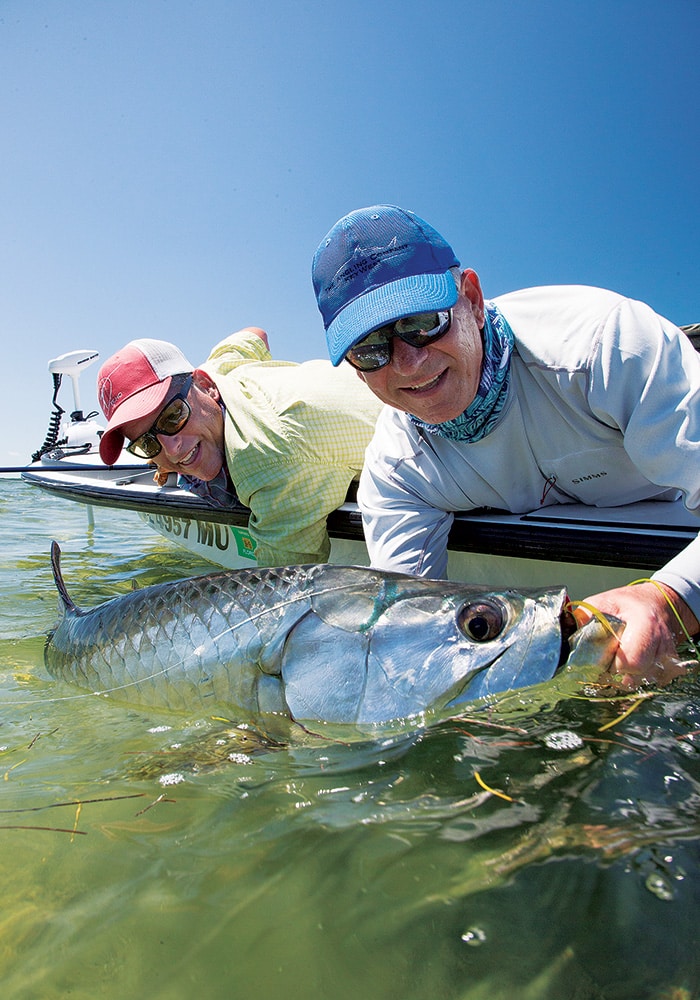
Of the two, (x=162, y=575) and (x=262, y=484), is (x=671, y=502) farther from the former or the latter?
(x=162, y=575)

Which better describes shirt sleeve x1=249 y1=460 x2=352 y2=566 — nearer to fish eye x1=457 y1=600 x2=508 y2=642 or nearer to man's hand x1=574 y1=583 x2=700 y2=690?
fish eye x1=457 y1=600 x2=508 y2=642

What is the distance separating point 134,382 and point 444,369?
1.90 metres

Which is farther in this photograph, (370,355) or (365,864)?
(370,355)

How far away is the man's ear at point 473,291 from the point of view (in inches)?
90.4

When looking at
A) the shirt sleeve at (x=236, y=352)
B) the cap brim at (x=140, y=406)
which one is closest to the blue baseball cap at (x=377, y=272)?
the cap brim at (x=140, y=406)

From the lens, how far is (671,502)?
2.76 m

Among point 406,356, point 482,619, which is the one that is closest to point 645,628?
point 482,619

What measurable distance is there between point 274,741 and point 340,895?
72cm

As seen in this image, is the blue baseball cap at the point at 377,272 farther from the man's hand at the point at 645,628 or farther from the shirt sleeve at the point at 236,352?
the shirt sleeve at the point at 236,352

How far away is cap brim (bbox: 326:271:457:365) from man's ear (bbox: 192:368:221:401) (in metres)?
1.73

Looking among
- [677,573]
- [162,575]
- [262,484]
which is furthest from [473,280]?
[162,575]

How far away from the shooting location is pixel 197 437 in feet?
11.8

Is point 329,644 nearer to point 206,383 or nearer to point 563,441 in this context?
point 563,441

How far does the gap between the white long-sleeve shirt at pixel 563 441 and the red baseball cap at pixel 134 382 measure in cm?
118
